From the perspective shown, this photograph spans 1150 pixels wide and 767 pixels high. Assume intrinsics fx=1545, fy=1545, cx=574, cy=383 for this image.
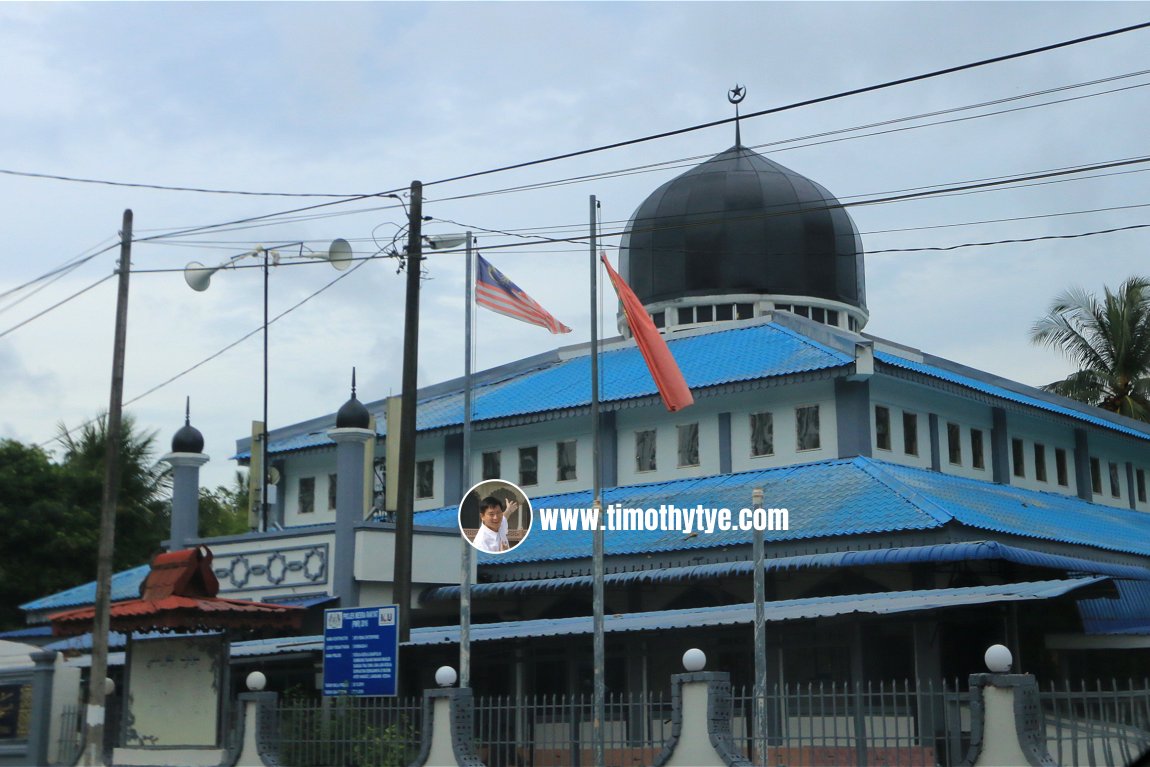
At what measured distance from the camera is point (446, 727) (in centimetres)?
1958

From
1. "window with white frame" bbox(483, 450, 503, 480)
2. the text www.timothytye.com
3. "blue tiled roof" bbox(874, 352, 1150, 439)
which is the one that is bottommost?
the text www.timothytye.com

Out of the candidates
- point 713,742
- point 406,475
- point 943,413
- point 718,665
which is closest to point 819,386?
point 943,413

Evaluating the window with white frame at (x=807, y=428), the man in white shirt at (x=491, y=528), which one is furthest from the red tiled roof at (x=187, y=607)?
the window with white frame at (x=807, y=428)

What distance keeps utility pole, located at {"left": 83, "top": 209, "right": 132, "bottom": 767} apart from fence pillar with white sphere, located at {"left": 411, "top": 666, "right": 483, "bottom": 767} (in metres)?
5.21

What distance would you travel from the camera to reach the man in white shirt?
2703cm

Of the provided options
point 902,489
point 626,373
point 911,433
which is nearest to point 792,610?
point 902,489

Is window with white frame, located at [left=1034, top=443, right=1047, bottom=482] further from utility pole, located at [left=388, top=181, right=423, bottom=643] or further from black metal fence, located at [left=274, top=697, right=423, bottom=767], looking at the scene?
black metal fence, located at [left=274, top=697, right=423, bottom=767]

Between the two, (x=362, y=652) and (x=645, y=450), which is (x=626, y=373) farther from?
(x=362, y=652)

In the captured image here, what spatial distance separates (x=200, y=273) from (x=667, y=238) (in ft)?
50.9

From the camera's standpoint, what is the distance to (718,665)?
28.5 m

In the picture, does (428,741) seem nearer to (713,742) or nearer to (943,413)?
(713,742)

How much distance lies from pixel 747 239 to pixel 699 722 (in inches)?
835

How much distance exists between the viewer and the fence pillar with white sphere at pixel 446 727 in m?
19.4

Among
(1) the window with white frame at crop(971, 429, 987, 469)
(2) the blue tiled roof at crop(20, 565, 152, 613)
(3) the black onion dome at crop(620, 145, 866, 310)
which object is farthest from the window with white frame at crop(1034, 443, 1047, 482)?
(2) the blue tiled roof at crop(20, 565, 152, 613)
